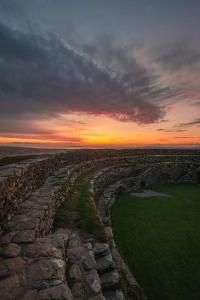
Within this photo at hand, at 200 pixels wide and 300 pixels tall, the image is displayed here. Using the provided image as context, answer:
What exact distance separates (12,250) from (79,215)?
3.40 metres

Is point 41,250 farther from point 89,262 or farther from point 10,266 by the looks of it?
point 89,262

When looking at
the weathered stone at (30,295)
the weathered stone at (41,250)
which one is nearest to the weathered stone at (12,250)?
the weathered stone at (41,250)

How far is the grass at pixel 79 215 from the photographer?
6539 millimetres

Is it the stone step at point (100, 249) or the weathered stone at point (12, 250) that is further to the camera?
the stone step at point (100, 249)

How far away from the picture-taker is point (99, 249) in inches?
211

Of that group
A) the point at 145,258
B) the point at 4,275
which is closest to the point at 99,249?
the point at 4,275

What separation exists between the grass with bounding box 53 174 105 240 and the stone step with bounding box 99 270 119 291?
4.47 ft

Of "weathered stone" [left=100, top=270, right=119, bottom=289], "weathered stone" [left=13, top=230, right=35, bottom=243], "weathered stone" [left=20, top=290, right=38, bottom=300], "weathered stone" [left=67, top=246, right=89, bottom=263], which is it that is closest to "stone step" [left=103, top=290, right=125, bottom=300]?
"weathered stone" [left=100, top=270, right=119, bottom=289]

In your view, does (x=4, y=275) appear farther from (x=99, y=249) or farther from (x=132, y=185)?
(x=132, y=185)

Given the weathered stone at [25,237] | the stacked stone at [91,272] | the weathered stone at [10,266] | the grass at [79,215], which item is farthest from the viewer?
the grass at [79,215]

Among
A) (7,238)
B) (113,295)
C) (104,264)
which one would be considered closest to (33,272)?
(7,238)

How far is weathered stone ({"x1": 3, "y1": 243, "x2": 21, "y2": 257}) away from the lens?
4.02m

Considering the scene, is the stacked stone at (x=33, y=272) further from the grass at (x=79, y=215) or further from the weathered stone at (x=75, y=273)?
the grass at (x=79, y=215)

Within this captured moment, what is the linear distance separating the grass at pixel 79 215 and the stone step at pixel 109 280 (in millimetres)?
1362
